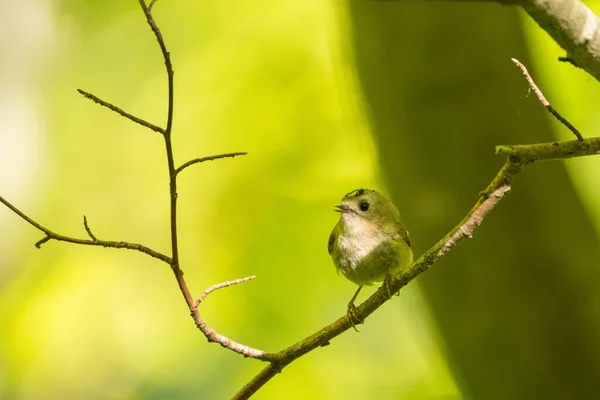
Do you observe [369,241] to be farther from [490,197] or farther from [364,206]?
[490,197]

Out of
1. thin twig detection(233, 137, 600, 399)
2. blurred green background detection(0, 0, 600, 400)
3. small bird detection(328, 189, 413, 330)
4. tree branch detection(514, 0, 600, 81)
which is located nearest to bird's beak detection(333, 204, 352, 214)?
small bird detection(328, 189, 413, 330)

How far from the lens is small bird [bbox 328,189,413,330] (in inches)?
44.3

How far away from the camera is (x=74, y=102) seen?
1774mm

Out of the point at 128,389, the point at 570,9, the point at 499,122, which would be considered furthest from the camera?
the point at 128,389

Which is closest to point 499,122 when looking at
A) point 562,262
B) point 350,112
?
point 562,262

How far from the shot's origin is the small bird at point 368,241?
1.12 metres

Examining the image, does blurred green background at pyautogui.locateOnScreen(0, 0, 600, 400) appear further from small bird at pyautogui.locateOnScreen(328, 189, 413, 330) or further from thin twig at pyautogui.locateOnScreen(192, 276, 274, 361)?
thin twig at pyautogui.locateOnScreen(192, 276, 274, 361)

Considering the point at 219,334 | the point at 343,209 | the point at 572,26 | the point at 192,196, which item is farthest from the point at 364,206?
the point at 192,196

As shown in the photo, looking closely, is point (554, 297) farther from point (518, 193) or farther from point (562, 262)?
point (518, 193)

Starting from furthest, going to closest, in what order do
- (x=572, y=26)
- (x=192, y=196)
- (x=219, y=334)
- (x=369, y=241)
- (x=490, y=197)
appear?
1. (x=192, y=196)
2. (x=369, y=241)
3. (x=219, y=334)
4. (x=490, y=197)
5. (x=572, y=26)

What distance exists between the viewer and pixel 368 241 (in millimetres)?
1156

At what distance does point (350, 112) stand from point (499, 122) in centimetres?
60

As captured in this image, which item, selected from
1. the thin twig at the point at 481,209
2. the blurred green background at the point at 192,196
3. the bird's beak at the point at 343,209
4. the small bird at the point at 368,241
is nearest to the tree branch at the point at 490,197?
the thin twig at the point at 481,209

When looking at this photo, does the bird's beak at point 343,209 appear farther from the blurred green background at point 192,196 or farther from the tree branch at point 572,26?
the tree branch at point 572,26
